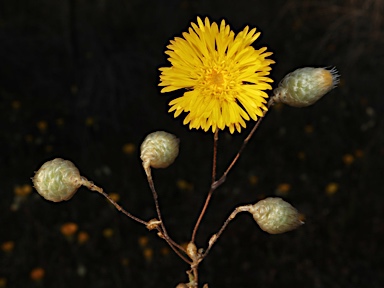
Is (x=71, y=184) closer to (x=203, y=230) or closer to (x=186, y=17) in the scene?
(x=203, y=230)

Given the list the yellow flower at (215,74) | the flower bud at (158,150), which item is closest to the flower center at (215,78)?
the yellow flower at (215,74)

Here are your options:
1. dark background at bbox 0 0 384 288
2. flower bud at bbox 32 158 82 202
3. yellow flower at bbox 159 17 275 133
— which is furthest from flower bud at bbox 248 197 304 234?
dark background at bbox 0 0 384 288

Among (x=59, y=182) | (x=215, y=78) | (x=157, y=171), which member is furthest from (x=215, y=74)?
(x=157, y=171)

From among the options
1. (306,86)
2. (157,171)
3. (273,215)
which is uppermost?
(157,171)

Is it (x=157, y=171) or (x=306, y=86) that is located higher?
(x=157, y=171)

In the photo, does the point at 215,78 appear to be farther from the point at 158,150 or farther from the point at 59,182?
the point at 59,182

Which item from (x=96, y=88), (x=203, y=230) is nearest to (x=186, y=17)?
(x=96, y=88)
